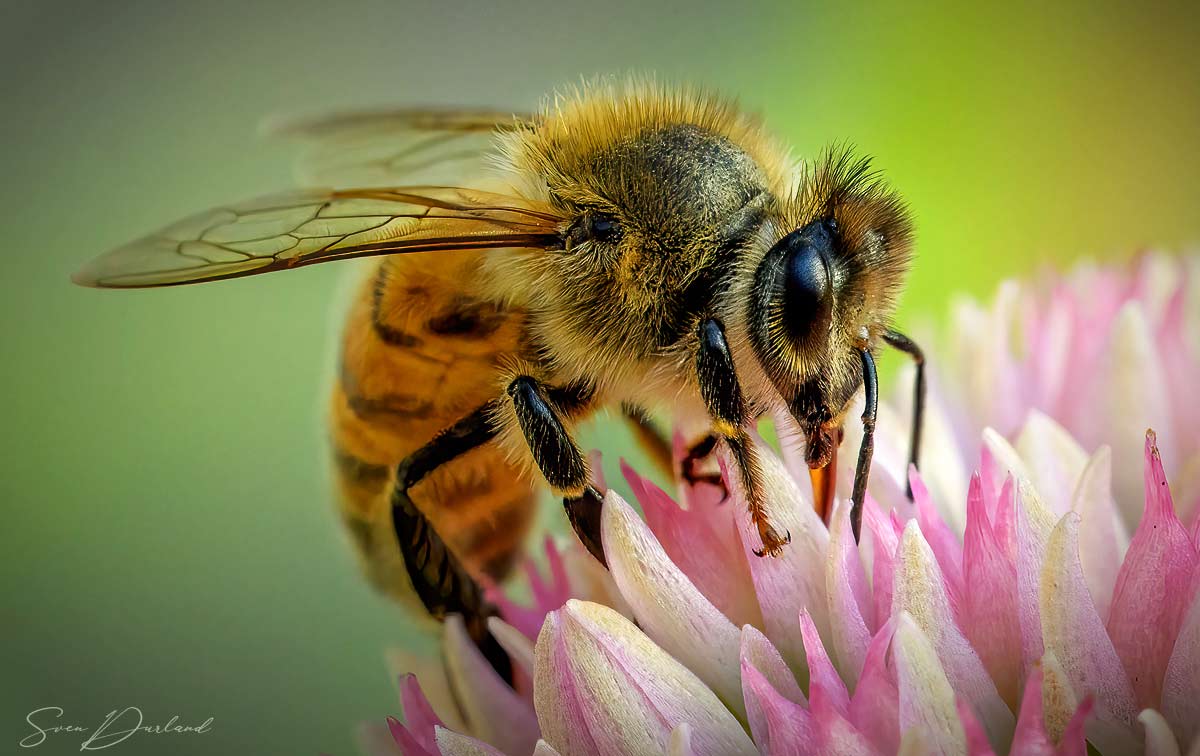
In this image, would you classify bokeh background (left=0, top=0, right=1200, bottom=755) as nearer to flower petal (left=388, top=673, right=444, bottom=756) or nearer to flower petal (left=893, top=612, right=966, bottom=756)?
flower petal (left=388, top=673, right=444, bottom=756)

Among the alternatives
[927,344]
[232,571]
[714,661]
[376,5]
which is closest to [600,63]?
[376,5]

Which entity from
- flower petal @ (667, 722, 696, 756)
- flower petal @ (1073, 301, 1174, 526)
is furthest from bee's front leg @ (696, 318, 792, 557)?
flower petal @ (1073, 301, 1174, 526)

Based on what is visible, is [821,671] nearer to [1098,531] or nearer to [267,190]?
[1098,531]

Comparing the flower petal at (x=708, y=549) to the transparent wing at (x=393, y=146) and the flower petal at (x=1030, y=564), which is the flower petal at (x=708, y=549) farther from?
the transparent wing at (x=393, y=146)

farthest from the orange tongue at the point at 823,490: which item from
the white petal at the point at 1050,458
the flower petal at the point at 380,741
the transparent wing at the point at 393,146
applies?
the transparent wing at the point at 393,146

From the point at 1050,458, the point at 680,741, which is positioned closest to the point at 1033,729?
the point at 680,741

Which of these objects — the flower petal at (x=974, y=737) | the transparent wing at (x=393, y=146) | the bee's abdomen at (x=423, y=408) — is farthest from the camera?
the transparent wing at (x=393, y=146)
